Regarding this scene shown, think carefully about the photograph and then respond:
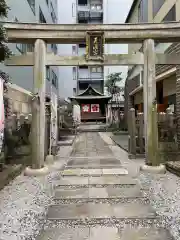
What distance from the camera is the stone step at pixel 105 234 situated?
3684mm

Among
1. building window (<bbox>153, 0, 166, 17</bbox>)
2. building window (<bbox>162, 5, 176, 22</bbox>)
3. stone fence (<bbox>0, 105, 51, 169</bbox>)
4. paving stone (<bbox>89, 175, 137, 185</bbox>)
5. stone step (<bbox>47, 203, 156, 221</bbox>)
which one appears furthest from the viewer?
building window (<bbox>153, 0, 166, 17</bbox>)

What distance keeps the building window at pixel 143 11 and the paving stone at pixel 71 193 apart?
14.7 m

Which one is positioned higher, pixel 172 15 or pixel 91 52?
pixel 172 15

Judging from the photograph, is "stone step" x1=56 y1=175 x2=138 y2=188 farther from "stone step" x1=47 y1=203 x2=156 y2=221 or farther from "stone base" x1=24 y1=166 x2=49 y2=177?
"stone step" x1=47 y1=203 x2=156 y2=221

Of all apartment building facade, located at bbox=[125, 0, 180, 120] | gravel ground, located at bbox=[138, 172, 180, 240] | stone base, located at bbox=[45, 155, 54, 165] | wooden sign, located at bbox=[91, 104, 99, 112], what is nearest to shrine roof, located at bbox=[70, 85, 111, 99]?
wooden sign, located at bbox=[91, 104, 99, 112]

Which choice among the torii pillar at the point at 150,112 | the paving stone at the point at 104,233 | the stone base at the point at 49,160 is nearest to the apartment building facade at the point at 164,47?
the torii pillar at the point at 150,112

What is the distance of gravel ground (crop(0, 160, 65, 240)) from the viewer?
3828 millimetres

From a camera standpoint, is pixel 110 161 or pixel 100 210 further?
pixel 110 161

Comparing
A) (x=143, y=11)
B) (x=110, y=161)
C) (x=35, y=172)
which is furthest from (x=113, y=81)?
(x=35, y=172)

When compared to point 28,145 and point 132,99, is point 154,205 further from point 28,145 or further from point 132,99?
point 132,99

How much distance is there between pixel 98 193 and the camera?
561 centimetres

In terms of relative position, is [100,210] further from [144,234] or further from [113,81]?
[113,81]

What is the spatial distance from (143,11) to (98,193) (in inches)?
629

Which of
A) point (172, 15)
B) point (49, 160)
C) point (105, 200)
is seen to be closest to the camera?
point (105, 200)
